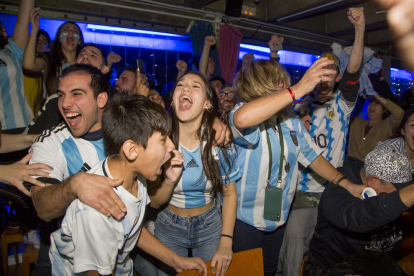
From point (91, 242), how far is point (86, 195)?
0.20 m

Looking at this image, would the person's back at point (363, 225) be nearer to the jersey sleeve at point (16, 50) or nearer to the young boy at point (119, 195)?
the young boy at point (119, 195)

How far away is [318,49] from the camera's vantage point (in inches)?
266

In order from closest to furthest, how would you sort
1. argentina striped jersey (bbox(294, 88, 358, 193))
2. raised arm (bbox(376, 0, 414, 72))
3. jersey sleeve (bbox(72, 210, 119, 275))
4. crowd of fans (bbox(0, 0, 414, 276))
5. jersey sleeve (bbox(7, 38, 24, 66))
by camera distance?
raised arm (bbox(376, 0, 414, 72))
jersey sleeve (bbox(72, 210, 119, 275))
crowd of fans (bbox(0, 0, 414, 276))
argentina striped jersey (bbox(294, 88, 358, 193))
jersey sleeve (bbox(7, 38, 24, 66))

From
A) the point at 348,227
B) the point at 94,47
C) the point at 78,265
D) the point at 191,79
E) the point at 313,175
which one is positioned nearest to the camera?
the point at 78,265

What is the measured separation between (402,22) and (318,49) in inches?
275

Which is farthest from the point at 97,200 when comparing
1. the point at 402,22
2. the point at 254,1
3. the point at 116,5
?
the point at 254,1

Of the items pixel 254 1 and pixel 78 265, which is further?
→ pixel 254 1

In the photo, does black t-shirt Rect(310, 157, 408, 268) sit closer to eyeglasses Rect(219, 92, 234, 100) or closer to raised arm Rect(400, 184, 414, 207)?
raised arm Rect(400, 184, 414, 207)

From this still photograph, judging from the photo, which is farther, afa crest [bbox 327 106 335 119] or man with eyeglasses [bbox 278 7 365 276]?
afa crest [bbox 327 106 335 119]

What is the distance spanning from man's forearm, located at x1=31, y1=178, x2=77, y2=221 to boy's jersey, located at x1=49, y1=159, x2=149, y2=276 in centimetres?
4

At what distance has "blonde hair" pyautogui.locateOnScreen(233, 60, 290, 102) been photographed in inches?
64.2

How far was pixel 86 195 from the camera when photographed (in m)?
1.08

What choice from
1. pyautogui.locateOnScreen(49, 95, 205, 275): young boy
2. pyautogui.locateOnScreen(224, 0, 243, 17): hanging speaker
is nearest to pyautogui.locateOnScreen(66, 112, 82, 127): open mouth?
pyautogui.locateOnScreen(49, 95, 205, 275): young boy

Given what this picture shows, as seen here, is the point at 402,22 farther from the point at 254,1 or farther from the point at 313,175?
the point at 254,1
